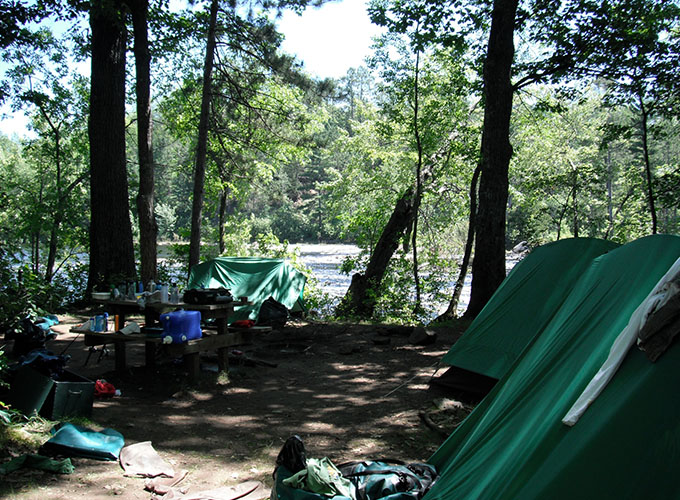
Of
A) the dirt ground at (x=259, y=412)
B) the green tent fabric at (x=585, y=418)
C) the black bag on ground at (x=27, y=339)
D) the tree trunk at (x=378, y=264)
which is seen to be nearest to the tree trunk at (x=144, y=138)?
the dirt ground at (x=259, y=412)

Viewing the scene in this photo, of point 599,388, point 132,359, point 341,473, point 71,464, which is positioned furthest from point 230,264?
point 599,388

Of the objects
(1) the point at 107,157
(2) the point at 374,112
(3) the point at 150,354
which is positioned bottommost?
(3) the point at 150,354

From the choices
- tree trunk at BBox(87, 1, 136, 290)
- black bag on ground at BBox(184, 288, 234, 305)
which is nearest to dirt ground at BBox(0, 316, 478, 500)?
black bag on ground at BBox(184, 288, 234, 305)

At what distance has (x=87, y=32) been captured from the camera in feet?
43.2

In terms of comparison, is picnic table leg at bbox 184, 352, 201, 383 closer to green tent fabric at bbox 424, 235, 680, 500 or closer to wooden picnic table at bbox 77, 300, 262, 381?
wooden picnic table at bbox 77, 300, 262, 381

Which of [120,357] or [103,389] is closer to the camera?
[103,389]

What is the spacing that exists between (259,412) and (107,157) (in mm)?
7818

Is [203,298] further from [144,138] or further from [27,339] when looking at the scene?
[144,138]

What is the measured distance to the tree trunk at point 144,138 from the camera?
34.6 feet

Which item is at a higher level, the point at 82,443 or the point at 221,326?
the point at 221,326

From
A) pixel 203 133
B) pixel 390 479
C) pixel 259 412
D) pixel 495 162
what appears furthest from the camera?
pixel 203 133

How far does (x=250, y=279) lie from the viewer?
10.3m

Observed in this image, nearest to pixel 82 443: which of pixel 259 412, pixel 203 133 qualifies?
pixel 259 412

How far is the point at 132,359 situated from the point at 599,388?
6297 mm
